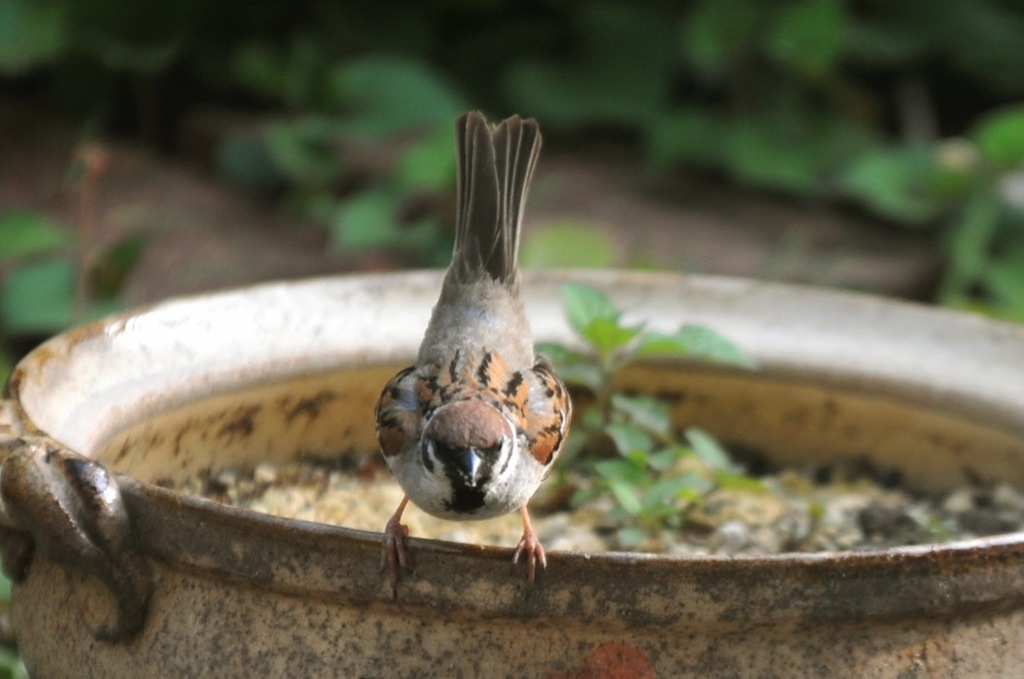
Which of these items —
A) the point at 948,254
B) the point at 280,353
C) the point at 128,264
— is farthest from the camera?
the point at 948,254

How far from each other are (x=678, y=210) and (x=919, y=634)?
165 inches

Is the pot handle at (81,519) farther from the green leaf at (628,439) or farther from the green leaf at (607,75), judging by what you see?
the green leaf at (607,75)

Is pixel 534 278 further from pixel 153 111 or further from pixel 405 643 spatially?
pixel 153 111

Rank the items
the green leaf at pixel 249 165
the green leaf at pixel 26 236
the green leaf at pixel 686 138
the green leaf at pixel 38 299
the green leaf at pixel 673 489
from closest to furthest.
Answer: the green leaf at pixel 673 489
the green leaf at pixel 38 299
the green leaf at pixel 26 236
the green leaf at pixel 686 138
the green leaf at pixel 249 165

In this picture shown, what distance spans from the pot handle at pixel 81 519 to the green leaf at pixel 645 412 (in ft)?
3.35

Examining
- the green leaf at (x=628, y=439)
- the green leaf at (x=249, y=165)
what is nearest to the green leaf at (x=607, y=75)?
the green leaf at (x=249, y=165)

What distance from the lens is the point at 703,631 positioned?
5.22 ft

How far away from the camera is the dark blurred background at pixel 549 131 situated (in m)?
5.20

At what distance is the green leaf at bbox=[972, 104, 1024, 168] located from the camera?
4953 millimetres

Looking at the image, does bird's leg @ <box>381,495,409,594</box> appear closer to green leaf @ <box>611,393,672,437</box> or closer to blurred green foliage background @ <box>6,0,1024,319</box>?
green leaf @ <box>611,393,672,437</box>

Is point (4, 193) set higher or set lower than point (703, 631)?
lower

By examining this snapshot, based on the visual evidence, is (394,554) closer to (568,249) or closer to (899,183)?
(568,249)

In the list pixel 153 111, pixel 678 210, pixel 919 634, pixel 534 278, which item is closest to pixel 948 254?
pixel 678 210

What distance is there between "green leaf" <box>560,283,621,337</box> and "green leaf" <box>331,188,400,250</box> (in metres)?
2.46
